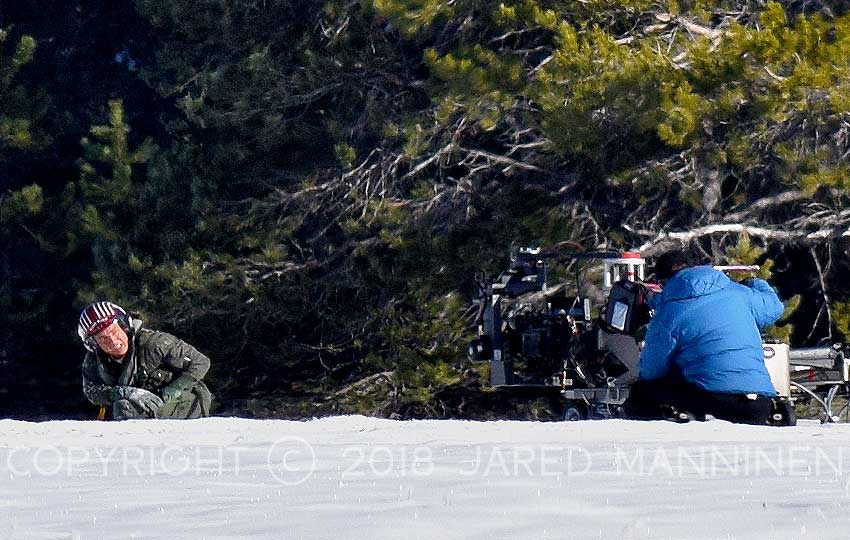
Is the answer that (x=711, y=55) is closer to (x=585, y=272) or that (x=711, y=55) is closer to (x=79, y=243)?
(x=585, y=272)

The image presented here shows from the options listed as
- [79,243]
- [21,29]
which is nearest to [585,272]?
[79,243]

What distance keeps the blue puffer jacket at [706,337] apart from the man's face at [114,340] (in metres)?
2.38

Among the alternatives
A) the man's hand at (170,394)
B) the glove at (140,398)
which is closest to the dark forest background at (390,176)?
the man's hand at (170,394)

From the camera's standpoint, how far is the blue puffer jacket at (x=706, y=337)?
7.62 meters

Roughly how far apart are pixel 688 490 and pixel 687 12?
989 centimetres

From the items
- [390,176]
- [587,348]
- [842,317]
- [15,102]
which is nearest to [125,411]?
[587,348]

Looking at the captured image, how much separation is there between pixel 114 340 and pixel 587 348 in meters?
3.11

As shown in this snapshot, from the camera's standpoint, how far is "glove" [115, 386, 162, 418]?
727cm

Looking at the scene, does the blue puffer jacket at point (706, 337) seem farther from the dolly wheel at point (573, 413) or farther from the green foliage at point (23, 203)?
the green foliage at point (23, 203)

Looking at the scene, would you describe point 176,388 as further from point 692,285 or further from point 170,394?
point 692,285

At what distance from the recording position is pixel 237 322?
58.5ft

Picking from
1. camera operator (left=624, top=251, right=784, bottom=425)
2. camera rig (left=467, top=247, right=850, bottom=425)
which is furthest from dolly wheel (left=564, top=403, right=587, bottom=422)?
camera operator (left=624, top=251, right=784, bottom=425)

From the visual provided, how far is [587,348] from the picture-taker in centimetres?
951

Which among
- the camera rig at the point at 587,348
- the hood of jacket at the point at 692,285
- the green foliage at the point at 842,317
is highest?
the hood of jacket at the point at 692,285
